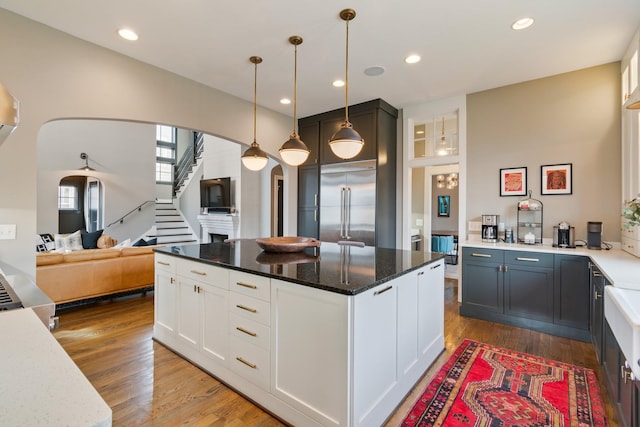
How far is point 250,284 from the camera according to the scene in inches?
80.9

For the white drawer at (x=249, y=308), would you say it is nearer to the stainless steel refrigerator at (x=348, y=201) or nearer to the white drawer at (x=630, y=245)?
the stainless steel refrigerator at (x=348, y=201)

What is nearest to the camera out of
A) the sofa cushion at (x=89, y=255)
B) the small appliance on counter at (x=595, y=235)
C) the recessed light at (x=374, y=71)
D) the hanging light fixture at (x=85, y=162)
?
the small appliance on counter at (x=595, y=235)

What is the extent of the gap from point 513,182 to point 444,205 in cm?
342

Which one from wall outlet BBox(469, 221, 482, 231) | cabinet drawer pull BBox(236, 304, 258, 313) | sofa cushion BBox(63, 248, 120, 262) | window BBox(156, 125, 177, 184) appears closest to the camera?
cabinet drawer pull BBox(236, 304, 258, 313)

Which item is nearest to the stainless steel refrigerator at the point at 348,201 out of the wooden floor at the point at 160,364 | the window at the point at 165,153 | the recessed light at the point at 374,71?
the recessed light at the point at 374,71

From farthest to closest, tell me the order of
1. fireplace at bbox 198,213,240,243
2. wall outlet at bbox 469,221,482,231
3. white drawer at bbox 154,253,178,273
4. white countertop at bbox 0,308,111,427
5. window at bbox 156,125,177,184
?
window at bbox 156,125,177,184, fireplace at bbox 198,213,240,243, wall outlet at bbox 469,221,482,231, white drawer at bbox 154,253,178,273, white countertop at bbox 0,308,111,427

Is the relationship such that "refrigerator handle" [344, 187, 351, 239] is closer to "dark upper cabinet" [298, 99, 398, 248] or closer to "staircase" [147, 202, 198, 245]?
"dark upper cabinet" [298, 99, 398, 248]

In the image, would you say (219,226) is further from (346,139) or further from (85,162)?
(346,139)

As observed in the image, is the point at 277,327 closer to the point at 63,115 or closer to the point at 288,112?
the point at 63,115

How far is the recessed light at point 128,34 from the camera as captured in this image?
282 cm

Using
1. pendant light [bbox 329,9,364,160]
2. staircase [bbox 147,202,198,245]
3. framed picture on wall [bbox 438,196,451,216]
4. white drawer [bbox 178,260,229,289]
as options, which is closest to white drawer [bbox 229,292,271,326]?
white drawer [bbox 178,260,229,289]

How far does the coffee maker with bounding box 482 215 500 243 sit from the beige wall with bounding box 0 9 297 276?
138 inches

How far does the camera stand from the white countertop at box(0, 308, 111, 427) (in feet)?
1.85

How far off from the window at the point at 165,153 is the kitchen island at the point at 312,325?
963cm
